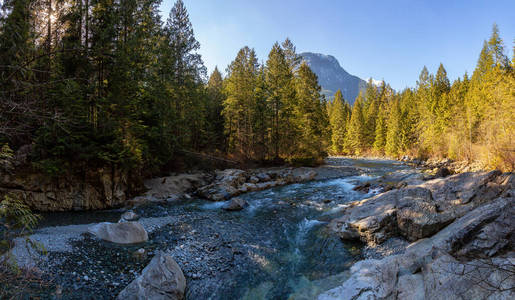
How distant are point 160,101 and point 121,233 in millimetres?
11589

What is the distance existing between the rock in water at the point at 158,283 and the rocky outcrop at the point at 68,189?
868cm

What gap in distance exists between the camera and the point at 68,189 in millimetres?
11445

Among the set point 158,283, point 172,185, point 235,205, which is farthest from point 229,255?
point 172,185

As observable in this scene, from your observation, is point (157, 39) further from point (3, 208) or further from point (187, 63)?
point (3, 208)

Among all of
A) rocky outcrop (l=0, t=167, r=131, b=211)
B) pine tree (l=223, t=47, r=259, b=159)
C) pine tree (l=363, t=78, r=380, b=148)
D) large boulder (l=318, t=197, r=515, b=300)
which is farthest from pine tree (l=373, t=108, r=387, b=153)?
rocky outcrop (l=0, t=167, r=131, b=211)

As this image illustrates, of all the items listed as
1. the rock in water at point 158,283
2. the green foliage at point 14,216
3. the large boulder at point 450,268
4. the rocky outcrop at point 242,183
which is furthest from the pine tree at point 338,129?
the green foliage at point 14,216

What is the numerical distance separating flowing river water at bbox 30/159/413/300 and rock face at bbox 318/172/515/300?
0.85 m

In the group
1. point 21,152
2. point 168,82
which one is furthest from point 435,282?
point 168,82

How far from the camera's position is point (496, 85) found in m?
22.7

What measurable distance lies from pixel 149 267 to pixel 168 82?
1566 cm

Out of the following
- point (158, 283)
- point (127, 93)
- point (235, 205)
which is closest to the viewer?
point (158, 283)

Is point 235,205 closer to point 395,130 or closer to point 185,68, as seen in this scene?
point 185,68

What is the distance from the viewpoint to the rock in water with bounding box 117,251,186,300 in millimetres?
4895

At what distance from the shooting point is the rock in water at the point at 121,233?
745 centimetres
